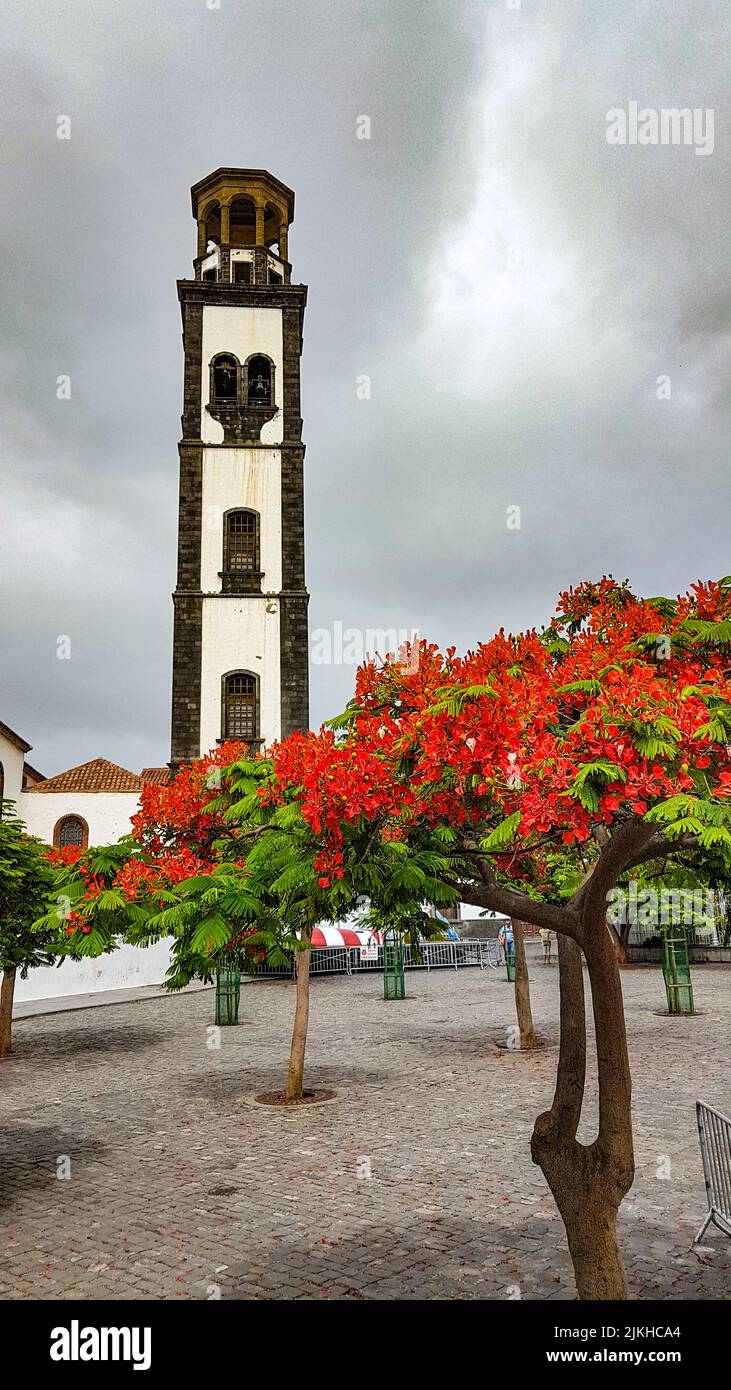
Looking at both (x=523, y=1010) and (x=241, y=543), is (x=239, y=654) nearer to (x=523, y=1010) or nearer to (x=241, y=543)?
(x=241, y=543)

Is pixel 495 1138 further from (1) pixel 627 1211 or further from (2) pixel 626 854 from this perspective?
(2) pixel 626 854

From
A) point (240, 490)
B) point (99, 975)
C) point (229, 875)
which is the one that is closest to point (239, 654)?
point (240, 490)

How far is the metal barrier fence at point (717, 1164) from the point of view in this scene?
648 centimetres

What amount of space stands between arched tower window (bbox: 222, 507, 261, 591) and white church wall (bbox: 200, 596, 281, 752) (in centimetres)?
81

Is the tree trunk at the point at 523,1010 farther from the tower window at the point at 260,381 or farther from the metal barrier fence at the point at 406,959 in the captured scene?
the tower window at the point at 260,381

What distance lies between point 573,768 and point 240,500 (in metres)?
31.1

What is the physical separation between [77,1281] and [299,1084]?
6281 mm

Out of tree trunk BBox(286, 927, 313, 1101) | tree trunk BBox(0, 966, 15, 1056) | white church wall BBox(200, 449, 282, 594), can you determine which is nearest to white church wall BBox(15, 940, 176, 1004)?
tree trunk BBox(0, 966, 15, 1056)

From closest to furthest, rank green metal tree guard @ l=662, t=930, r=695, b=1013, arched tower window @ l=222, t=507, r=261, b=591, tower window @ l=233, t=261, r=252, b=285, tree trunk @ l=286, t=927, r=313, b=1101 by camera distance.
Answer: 1. tree trunk @ l=286, t=927, r=313, b=1101
2. green metal tree guard @ l=662, t=930, r=695, b=1013
3. arched tower window @ l=222, t=507, r=261, b=591
4. tower window @ l=233, t=261, r=252, b=285

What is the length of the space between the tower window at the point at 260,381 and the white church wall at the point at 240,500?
8.21 ft

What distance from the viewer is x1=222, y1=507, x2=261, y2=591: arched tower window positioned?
1291 inches

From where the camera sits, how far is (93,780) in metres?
36.0

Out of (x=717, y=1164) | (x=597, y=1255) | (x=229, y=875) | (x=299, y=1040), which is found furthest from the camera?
(x=299, y=1040)

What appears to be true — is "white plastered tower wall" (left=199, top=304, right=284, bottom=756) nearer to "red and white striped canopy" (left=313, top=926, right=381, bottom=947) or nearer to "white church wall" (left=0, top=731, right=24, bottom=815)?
"red and white striped canopy" (left=313, top=926, right=381, bottom=947)
